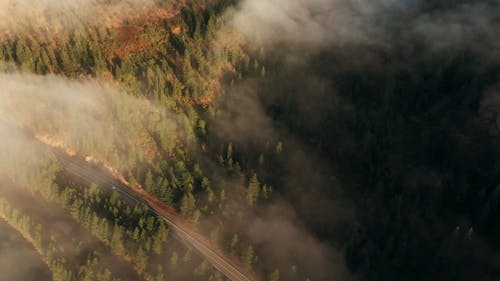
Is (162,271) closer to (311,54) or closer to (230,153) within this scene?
(230,153)

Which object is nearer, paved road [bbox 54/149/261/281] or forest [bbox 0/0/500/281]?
paved road [bbox 54/149/261/281]

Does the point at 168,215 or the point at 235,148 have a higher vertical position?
the point at 235,148

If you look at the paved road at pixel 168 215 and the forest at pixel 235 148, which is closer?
the paved road at pixel 168 215

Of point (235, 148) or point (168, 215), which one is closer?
point (168, 215)
